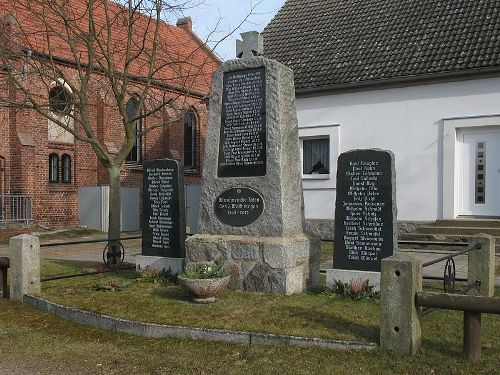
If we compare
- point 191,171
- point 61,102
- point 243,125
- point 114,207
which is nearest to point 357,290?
point 243,125

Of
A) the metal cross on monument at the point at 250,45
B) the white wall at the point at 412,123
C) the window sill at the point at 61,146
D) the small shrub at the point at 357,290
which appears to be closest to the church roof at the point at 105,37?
the metal cross on monument at the point at 250,45

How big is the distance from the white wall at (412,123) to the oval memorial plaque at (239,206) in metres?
8.38

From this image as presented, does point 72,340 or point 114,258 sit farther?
point 114,258

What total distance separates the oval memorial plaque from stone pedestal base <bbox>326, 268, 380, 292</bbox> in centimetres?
129

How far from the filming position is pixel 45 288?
8.63m

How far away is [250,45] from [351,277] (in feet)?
12.0

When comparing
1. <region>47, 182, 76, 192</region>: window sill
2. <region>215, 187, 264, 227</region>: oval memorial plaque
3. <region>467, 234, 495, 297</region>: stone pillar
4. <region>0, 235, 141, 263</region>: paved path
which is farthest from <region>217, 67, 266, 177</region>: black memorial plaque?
<region>47, 182, 76, 192</region>: window sill

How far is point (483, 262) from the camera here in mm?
7387

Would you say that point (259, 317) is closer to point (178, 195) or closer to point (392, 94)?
point (178, 195)

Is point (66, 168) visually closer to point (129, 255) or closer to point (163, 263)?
point (129, 255)

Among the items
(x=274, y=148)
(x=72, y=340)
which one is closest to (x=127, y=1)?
(x=274, y=148)

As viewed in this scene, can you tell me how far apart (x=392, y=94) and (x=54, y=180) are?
13454 mm

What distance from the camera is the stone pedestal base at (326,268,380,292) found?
728 centimetres

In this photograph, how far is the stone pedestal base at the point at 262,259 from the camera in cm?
742
